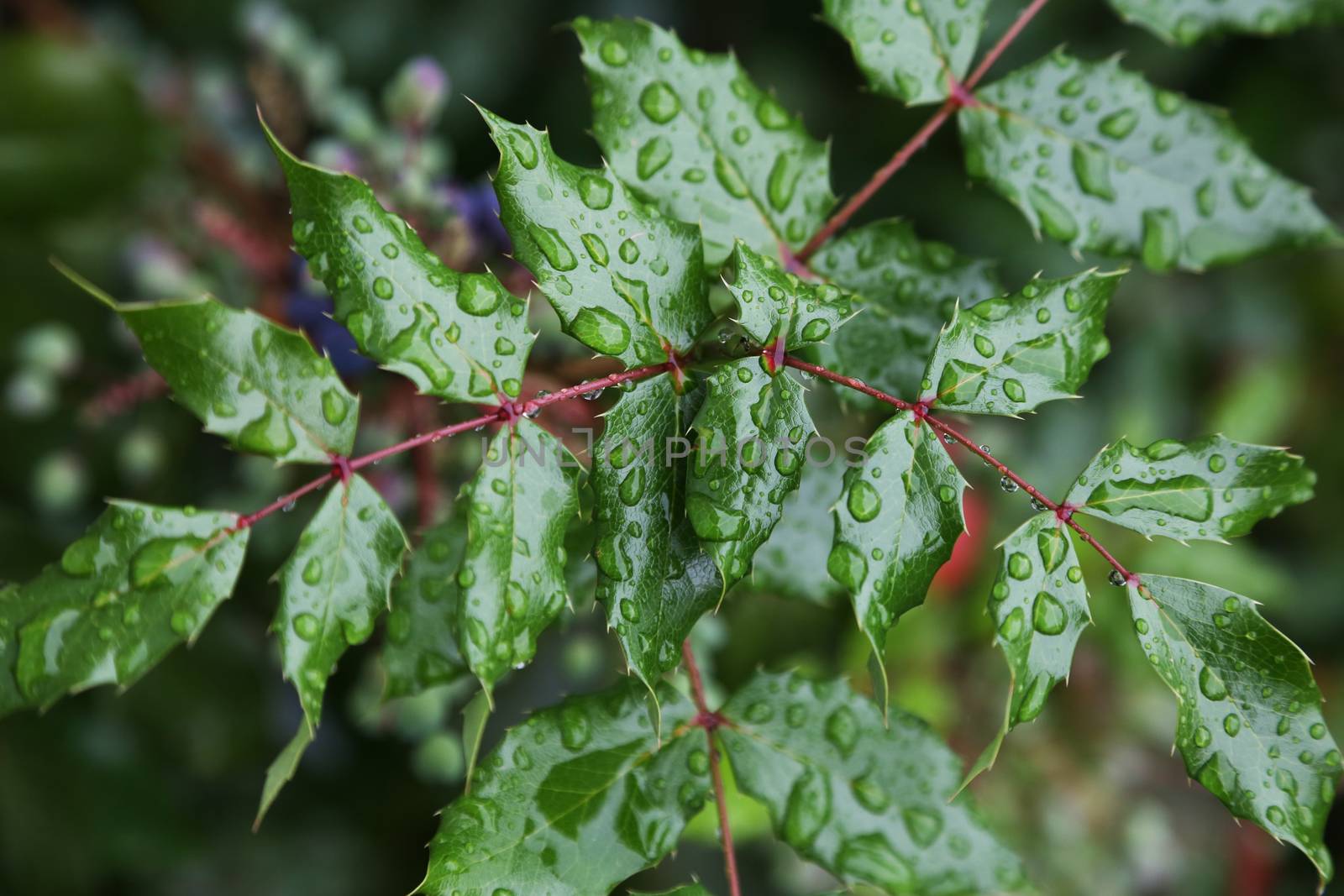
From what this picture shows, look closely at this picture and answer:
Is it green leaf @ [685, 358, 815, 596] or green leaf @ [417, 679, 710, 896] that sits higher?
green leaf @ [685, 358, 815, 596]

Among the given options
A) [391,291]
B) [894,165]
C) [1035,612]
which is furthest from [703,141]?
[1035,612]

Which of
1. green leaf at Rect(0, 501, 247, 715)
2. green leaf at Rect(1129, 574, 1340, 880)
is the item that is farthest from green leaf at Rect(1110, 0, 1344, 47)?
green leaf at Rect(0, 501, 247, 715)

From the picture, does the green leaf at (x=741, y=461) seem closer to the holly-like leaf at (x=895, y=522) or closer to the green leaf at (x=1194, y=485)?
the holly-like leaf at (x=895, y=522)

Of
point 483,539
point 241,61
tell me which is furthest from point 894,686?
point 241,61

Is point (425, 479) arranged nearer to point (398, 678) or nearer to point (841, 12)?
point (398, 678)

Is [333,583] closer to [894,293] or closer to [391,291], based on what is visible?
[391,291]

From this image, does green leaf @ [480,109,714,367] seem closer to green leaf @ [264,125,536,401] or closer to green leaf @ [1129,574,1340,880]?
green leaf @ [264,125,536,401]

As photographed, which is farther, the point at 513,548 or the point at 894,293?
the point at 894,293
